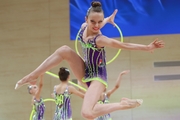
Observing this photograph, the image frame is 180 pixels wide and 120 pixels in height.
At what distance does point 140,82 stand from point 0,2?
15.3 feet

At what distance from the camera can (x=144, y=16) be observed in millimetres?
8508

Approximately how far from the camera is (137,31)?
856 cm

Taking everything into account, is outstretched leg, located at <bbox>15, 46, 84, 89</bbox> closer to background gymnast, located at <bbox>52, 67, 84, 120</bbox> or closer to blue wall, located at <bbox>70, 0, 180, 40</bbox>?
background gymnast, located at <bbox>52, 67, 84, 120</bbox>

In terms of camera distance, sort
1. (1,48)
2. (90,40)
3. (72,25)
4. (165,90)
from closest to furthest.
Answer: (90,40)
(165,90)
(72,25)
(1,48)

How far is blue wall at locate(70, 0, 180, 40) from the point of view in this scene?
8352 mm

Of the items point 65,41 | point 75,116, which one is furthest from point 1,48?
point 75,116

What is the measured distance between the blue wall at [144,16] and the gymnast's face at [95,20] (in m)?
4.71

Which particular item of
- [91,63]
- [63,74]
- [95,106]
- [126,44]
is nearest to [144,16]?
[63,74]

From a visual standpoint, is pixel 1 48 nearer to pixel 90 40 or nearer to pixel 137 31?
pixel 137 31

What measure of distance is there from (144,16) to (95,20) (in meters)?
4.86

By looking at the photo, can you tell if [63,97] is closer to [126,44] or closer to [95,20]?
[95,20]

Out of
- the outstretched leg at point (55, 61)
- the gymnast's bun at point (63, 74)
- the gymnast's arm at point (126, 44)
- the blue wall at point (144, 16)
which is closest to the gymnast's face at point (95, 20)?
the gymnast's arm at point (126, 44)

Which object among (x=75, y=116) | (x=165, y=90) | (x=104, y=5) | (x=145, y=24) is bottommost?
(x=75, y=116)

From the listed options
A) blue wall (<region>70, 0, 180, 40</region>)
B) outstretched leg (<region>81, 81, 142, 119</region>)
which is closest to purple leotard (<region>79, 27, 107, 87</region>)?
outstretched leg (<region>81, 81, 142, 119</region>)
